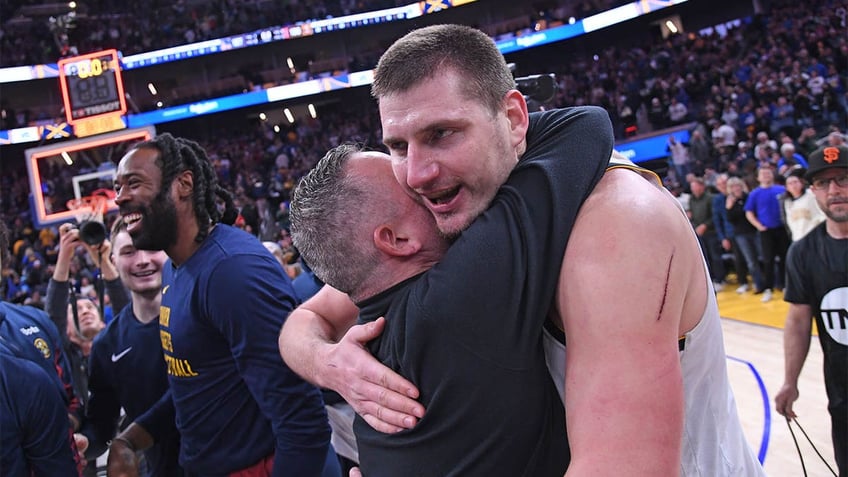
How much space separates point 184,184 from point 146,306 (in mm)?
784

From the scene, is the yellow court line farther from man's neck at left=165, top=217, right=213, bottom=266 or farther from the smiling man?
man's neck at left=165, top=217, right=213, bottom=266

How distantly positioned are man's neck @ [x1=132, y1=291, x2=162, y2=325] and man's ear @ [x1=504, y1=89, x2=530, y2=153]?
217 centimetres

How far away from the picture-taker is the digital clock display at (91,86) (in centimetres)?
1449

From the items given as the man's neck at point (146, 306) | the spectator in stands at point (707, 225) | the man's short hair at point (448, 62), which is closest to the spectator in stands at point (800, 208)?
the spectator in stands at point (707, 225)

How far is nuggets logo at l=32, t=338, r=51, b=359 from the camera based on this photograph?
2631 mm

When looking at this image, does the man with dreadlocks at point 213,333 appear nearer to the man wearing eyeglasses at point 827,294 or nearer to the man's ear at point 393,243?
the man's ear at point 393,243

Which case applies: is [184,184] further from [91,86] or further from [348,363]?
[91,86]

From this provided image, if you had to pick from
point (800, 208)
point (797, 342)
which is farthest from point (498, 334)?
point (800, 208)

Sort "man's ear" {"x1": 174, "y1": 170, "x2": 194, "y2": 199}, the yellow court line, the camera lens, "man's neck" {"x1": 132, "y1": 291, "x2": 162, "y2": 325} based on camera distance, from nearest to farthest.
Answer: "man's ear" {"x1": 174, "y1": 170, "x2": 194, "y2": 199} < "man's neck" {"x1": 132, "y1": 291, "x2": 162, "y2": 325} < the camera lens < the yellow court line

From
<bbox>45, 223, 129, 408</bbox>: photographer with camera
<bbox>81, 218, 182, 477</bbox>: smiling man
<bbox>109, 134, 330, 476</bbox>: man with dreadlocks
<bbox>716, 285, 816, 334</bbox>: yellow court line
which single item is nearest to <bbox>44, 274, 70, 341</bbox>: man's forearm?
<bbox>45, 223, 129, 408</bbox>: photographer with camera

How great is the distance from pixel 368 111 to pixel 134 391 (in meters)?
22.1

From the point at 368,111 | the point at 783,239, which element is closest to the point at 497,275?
the point at 783,239

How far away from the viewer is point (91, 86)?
1480 centimetres

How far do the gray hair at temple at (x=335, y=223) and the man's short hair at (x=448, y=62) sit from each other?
21cm
